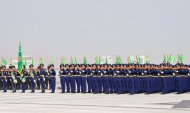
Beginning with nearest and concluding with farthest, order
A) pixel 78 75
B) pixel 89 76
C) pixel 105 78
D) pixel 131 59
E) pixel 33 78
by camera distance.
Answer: pixel 105 78 → pixel 89 76 → pixel 78 75 → pixel 131 59 → pixel 33 78

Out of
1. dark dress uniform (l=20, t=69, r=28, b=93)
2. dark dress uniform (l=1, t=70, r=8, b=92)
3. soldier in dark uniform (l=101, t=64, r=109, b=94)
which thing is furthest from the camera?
dark dress uniform (l=1, t=70, r=8, b=92)

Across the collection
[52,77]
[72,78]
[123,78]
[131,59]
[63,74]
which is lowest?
[123,78]

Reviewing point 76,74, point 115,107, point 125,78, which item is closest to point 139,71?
point 125,78

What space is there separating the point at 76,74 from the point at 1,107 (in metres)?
13.0

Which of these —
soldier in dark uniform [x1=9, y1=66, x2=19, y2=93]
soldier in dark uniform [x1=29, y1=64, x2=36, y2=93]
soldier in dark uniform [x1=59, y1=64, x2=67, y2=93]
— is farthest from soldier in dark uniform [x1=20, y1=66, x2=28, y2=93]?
soldier in dark uniform [x1=59, y1=64, x2=67, y2=93]

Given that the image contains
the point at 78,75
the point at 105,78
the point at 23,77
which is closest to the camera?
the point at 105,78

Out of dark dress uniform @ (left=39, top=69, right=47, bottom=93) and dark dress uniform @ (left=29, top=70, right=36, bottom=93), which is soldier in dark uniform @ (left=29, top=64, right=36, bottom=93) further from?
dark dress uniform @ (left=39, top=69, right=47, bottom=93)

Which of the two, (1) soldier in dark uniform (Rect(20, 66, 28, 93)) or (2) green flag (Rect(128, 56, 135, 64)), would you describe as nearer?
(2) green flag (Rect(128, 56, 135, 64))

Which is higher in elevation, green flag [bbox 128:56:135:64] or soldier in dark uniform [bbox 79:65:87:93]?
green flag [bbox 128:56:135:64]

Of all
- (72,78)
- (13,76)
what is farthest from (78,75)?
(13,76)

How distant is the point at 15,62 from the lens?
54312mm

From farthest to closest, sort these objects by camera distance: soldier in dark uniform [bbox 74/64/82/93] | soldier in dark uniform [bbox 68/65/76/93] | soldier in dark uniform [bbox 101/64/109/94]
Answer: soldier in dark uniform [bbox 68/65/76/93] < soldier in dark uniform [bbox 74/64/82/93] < soldier in dark uniform [bbox 101/64/109/94]

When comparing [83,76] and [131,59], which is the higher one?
[131,59]

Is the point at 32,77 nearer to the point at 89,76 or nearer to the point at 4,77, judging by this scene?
the point at 4,77
